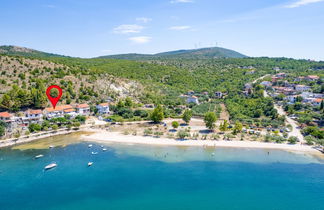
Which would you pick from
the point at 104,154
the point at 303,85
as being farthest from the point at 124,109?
A: the point at 303,85

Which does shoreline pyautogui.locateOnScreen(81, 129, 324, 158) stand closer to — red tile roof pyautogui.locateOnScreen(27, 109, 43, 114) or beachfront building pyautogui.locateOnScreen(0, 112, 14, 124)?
red tile roof pyautogui.locateOnScreen(27, 109, 43, 114)

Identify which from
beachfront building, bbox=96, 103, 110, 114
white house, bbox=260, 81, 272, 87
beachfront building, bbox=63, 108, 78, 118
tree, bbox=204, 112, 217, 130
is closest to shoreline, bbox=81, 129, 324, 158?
tree, bbox=204, 112, 217, 130

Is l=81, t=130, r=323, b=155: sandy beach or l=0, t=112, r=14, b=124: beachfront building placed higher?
l=0, t=112, r=14, b=124: beachfront building

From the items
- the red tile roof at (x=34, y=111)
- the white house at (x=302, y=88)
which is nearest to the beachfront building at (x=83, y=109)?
the red tile roof at (x=34, y=111)

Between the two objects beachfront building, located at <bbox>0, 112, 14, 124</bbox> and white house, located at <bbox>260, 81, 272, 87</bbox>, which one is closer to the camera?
beachfront building, located at <bbox>0, 112, 14, 124</bbox>

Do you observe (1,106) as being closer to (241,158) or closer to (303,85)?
(241,158)

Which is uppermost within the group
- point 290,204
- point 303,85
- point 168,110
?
point 303,85

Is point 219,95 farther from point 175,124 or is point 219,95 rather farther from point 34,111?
point 34,111

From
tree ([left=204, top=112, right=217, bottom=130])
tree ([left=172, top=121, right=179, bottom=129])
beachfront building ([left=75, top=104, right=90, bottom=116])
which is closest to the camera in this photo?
tree ([left=204, top=112, right=217, bottom=130])
